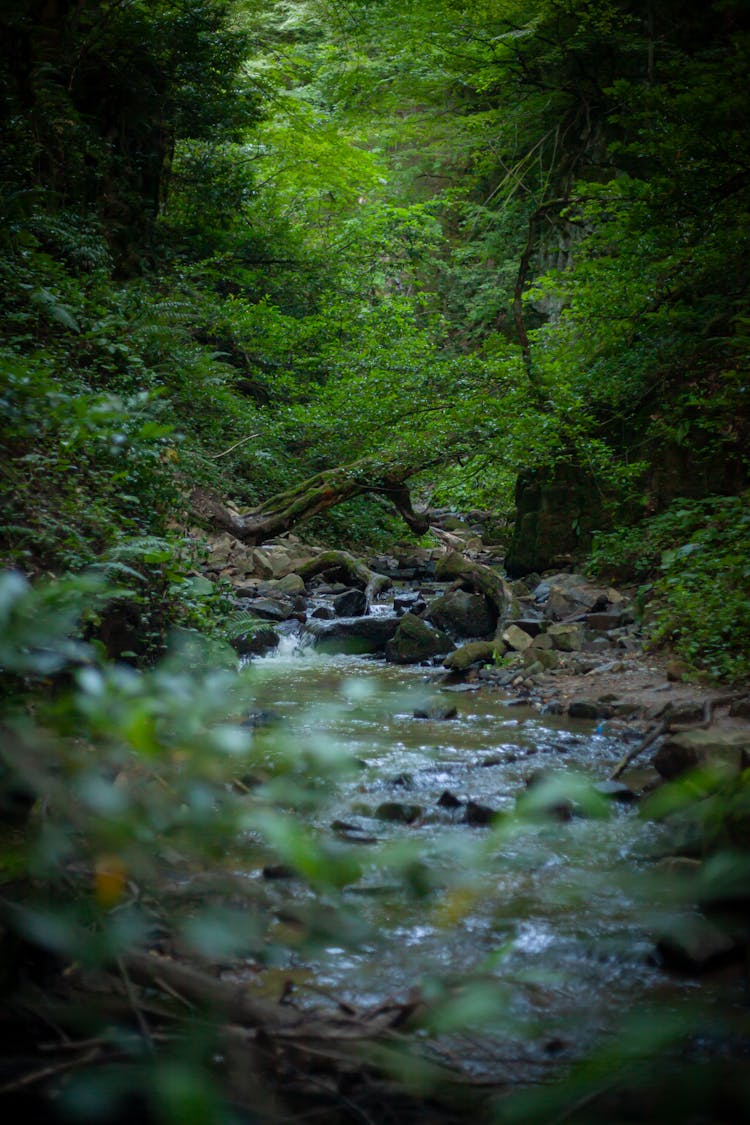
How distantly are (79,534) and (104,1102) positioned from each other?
3.66m

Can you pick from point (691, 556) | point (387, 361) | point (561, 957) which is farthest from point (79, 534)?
point (387, 361)

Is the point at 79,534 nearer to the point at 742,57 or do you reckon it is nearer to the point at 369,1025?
the point at 369,1025

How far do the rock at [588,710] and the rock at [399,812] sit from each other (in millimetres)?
2461

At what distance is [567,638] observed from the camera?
7.81m

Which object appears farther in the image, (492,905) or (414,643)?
(414,643)

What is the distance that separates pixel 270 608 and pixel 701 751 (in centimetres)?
596

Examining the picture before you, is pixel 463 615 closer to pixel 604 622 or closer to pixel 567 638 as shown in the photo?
pixel 567 638

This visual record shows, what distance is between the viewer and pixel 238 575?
10.2 metres

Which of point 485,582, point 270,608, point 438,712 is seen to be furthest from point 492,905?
point 485,582

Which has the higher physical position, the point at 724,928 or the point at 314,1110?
the point at 314,1110

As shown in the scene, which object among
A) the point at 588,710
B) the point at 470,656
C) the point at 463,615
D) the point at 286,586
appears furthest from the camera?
the point at 286,586

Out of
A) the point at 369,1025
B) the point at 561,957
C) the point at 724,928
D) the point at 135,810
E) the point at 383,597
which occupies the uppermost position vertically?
the point at 135,810

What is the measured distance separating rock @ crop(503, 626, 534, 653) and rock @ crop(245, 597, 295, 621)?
2.61 m

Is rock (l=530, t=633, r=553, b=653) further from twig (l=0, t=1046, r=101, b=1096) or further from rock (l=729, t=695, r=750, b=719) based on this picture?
twig (l=0, t=1046, r=101, b=1096)
